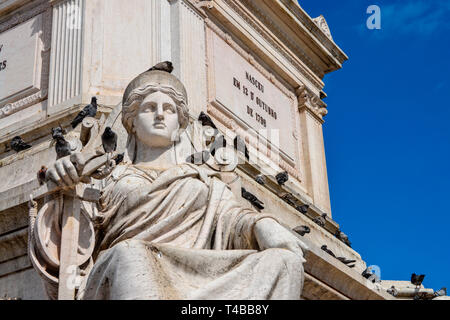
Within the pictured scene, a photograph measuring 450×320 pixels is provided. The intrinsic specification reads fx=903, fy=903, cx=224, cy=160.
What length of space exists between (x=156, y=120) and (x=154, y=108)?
0.12 meters

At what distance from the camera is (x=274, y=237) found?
6.80 m

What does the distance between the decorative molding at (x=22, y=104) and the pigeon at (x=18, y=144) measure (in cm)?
96

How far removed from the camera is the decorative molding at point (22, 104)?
12.4 m

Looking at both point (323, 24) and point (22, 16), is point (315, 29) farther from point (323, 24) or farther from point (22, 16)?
point (22, 16)

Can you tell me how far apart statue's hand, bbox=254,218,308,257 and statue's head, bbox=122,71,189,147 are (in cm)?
133

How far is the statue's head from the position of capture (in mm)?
7801

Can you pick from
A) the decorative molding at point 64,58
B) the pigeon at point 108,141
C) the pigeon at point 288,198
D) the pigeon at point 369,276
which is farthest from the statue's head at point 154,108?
the pigeon at point 288,198

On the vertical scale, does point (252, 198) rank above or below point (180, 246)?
above

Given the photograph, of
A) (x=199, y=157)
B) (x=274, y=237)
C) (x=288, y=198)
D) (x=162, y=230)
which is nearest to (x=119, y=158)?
(x=199, y=157)

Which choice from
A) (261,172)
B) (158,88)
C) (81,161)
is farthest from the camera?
(261,172)

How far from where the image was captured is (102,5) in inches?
488
